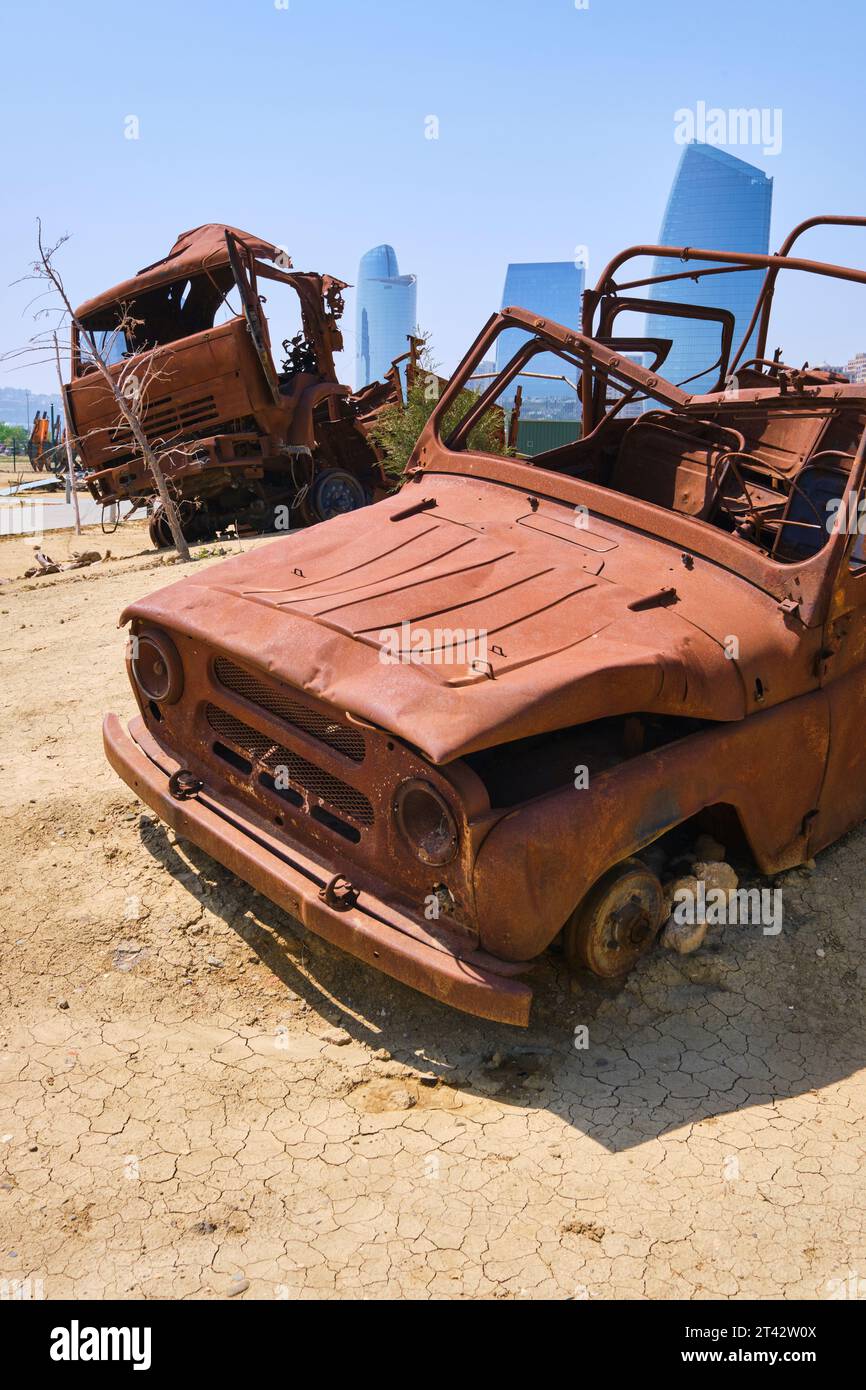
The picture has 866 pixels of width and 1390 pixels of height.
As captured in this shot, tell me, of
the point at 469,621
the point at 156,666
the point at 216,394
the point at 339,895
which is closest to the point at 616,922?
the point at 339,895

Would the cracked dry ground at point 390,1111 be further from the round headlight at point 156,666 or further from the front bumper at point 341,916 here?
the round headlight at point 156,666

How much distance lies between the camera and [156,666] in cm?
365

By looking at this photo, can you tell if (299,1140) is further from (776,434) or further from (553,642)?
(776,434)

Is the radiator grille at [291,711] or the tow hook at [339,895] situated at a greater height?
the radiator grille at [291,711]

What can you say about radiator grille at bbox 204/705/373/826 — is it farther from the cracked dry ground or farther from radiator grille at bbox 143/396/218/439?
radiator grille at bbox 143/396/218/439

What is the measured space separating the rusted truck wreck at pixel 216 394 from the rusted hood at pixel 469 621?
6.95m

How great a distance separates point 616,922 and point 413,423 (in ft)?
29.7

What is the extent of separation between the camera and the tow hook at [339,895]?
9.33 ft

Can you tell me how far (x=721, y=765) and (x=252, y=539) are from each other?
8894 millimetres

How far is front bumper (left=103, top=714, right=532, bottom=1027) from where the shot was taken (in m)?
2.62

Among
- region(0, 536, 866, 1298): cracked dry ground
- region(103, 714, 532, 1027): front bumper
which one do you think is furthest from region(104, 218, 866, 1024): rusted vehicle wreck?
region(0, 536, 866, 1298): cracked dry ground

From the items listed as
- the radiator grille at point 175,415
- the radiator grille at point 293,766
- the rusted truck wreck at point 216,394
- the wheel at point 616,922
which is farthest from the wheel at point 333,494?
the wheel at point 616,922

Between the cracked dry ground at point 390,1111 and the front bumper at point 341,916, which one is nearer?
the cracked dry ground at point 390,1111

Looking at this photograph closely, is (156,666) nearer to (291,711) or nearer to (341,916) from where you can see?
(291,711)
